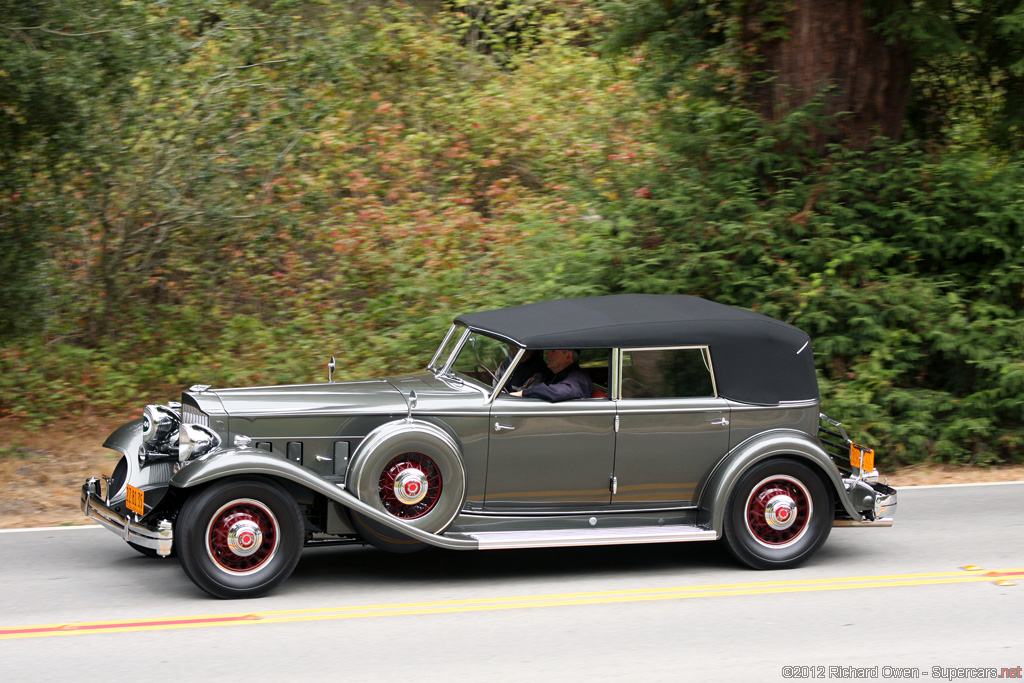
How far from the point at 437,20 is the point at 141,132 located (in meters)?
7.44

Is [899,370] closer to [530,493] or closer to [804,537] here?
[804,537]

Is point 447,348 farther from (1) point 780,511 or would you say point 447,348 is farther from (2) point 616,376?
(1) point 780,511

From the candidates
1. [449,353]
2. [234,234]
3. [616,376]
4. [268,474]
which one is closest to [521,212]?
[234,234]

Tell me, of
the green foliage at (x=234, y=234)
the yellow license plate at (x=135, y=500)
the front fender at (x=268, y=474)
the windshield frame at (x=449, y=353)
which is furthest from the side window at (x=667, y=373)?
the green foliage at (x=234, y=234)

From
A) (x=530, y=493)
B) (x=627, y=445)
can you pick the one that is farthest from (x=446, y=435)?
(x=627, y=445)

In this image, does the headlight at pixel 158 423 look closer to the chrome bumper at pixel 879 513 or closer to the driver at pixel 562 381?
the driver at pixel 562 381

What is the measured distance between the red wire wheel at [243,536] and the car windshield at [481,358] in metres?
1.69

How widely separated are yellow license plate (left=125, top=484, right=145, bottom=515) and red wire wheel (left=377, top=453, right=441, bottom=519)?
1.43m

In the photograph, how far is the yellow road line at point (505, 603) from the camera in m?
5.55

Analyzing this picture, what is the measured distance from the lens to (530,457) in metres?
6.52

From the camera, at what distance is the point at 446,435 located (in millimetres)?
6328

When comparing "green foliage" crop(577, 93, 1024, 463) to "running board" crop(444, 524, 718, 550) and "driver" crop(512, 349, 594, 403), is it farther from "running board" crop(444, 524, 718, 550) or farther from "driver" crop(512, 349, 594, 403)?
"driver" crop(512, 349, 594, 403)

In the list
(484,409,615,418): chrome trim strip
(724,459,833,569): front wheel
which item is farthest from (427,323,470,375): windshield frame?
(724,459,833,569): front wheel

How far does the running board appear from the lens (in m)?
6.27
